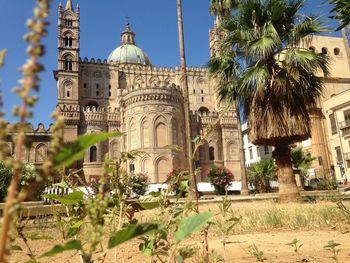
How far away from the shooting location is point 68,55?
137 ft

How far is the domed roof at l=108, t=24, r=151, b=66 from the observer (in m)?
49.4

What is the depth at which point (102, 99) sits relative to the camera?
1735 inches

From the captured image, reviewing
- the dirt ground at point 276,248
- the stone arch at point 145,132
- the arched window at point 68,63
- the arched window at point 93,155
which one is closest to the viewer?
the dirt ground at point 276,248

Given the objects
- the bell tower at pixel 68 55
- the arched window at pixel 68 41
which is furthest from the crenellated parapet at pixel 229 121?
the arched window at pixel 68 41

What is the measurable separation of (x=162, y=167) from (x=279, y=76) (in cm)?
2497

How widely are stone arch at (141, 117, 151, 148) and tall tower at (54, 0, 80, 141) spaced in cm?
769

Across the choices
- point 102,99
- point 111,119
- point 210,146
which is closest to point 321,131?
point 210,146

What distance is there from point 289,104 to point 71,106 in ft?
107

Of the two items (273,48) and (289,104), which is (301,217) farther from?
(273,48)

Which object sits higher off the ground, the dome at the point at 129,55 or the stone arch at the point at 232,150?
the dome at the point at 129,55

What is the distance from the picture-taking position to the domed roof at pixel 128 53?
1944 inches

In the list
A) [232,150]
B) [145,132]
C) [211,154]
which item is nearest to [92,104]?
[145,132]

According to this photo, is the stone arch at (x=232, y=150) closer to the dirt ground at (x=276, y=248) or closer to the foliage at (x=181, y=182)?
the dirt ground at (x=276, y=248)

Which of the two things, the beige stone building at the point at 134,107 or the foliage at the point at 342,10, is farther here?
the beige stone building at the point at 134,107
